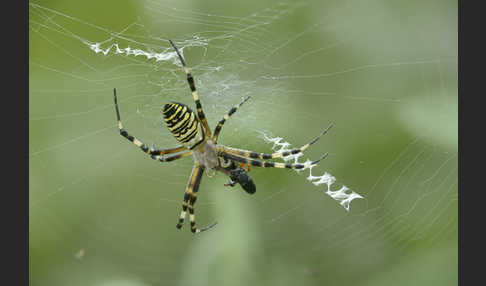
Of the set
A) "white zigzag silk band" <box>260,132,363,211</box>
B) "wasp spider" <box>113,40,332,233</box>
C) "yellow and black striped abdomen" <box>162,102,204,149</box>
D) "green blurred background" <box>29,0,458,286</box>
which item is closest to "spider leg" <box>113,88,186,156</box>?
"wasp spider" <box>113,40,332,233</box>

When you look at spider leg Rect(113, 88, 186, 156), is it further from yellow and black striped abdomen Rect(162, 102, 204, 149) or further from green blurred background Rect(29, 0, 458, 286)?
green blurred background Rect(29, 0, 458, 286)

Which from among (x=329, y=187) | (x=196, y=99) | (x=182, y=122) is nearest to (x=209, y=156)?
(x=196, y=99)

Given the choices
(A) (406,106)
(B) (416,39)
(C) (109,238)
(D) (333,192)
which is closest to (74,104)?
(C) (109,238)

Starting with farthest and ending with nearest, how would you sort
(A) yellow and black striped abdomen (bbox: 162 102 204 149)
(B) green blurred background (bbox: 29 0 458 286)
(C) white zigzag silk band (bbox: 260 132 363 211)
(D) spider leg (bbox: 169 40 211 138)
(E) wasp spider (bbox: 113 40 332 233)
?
(C) white zigzag silk band (bbox: 260 132 363 211), (B) green blurred background (bbox: 29 0 458 286), (E) wasp spider (bbox: 113 40 332 233), (D) spider leg (bbox: 169 40 211 138), (A) yellow and black striped abdomen (bbox: 162 102 204 149)

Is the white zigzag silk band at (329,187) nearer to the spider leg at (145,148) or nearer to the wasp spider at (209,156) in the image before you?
the wasp spider at (209,156)

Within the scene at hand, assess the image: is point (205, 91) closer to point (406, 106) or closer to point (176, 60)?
point (176, 60)

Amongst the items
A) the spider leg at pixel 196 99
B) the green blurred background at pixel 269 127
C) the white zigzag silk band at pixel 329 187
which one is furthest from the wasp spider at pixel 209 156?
the white zigzag silk band at pixel 329 187
